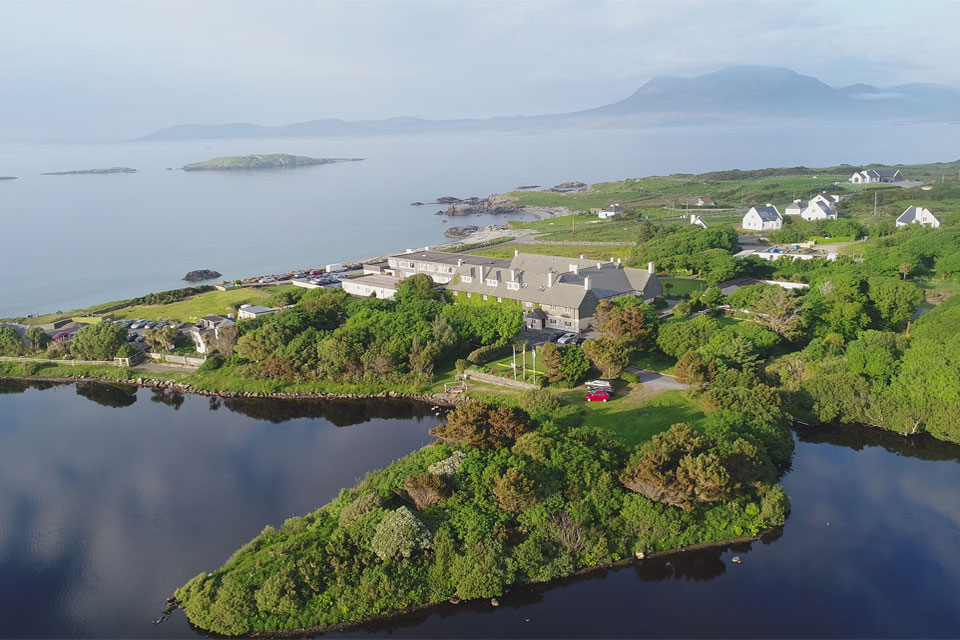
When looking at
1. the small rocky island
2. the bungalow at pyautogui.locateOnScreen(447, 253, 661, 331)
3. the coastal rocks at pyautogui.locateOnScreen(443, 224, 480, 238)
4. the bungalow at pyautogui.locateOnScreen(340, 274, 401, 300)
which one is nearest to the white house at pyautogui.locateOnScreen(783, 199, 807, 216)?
the coastal rocks at pyautogui.locateOnScreen(443, 224, 480, 238)

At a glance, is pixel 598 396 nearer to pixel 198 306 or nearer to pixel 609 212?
pixel 198 306

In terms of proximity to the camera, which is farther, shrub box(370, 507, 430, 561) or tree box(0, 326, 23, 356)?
tree box(0, 326, 23, 356)

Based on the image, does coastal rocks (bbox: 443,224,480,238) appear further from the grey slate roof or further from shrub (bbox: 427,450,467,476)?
shrub (bbox: 427,450,467,476)

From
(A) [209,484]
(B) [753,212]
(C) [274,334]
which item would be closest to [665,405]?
(A) [209,484]

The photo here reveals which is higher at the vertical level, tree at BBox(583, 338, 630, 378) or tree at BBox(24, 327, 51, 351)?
tree at BBox(583, 338, 630, 378)

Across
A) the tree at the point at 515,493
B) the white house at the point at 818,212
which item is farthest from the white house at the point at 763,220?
the tree at the point at 515,493

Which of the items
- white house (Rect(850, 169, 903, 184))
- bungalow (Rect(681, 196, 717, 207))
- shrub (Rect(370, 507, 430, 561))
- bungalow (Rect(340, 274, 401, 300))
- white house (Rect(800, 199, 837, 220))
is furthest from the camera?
white house (Rect(850, 169, 903, 184))

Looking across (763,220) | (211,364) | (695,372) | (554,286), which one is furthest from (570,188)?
(695,372)

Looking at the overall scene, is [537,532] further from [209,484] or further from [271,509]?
[209,484]
